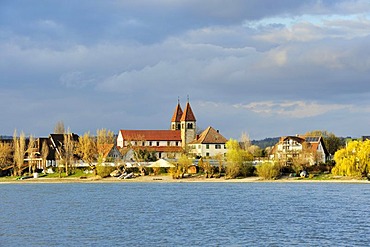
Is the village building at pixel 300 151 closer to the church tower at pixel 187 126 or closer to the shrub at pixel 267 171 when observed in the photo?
the shrub at pixel 267 171

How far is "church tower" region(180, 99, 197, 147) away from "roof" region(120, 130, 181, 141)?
4.48 ft

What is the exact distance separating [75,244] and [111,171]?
6306cm

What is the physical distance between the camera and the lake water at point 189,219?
33.3 m

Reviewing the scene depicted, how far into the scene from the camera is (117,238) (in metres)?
33.9

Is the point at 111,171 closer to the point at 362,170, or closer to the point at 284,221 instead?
the point at 362,170

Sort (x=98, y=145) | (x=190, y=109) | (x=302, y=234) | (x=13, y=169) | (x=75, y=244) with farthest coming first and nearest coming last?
(x=190, y=109)
(x=98, y=145)
(x=13, y=169)
(x=302, y=234)
(x=75, y=244)

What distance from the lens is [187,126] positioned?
12725 centimetres

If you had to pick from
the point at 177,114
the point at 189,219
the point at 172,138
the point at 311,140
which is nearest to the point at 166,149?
the point at 172,138

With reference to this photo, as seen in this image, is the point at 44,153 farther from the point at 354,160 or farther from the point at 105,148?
the point at 354,160

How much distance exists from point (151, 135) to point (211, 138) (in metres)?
12.5

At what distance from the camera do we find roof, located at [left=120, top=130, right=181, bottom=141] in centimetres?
12494

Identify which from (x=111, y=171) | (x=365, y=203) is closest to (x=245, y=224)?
(x=365, y=203)

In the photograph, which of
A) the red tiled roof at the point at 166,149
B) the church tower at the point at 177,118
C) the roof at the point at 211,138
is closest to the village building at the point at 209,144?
the roof at the point at 211,138

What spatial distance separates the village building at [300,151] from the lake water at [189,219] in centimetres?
2570
